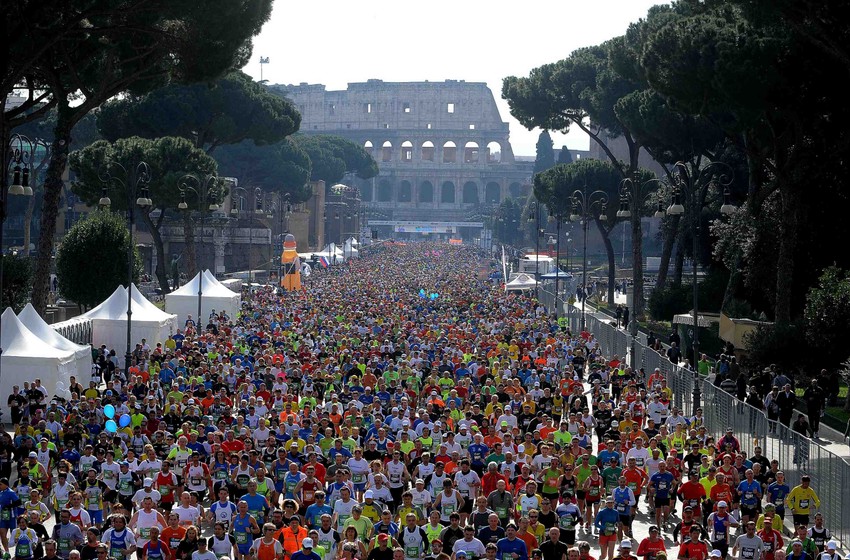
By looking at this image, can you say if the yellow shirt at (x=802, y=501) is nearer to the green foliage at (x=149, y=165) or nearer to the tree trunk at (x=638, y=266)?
the tree trunk at (x=638, y=266)

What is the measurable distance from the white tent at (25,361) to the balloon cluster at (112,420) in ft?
15.6

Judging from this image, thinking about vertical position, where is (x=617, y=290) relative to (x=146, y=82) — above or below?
below

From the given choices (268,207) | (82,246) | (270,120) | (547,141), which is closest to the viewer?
(82,246)

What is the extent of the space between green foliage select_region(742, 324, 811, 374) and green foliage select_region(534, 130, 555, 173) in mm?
126520

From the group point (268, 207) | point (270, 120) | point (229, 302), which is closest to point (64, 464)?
point (229, 302)

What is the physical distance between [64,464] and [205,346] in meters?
15.6

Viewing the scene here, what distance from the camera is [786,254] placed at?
30219 mm

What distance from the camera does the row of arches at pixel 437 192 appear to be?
627 feet

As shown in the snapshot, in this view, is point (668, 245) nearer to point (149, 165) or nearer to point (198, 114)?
point (149, 165)

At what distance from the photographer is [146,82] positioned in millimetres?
33312

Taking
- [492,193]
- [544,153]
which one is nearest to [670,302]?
[544,153]

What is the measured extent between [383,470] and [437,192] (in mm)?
177093

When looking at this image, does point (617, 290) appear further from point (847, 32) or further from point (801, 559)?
point (801, 559)

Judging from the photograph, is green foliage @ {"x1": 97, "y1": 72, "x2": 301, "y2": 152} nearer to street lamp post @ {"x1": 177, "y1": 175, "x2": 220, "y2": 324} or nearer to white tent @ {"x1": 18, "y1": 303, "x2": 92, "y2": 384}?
street lamp post @ {"x1": 177, "y1": 175, "x2": 220, "y2": 324}
